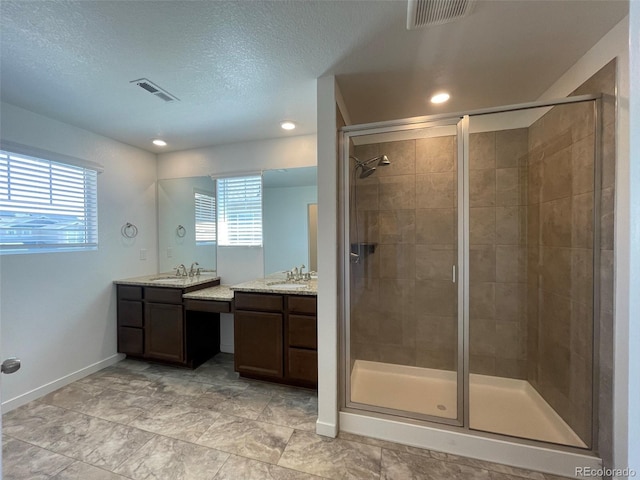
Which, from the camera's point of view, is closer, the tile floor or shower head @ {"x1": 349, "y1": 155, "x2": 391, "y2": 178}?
the tile floor

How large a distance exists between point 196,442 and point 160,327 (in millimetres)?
1376

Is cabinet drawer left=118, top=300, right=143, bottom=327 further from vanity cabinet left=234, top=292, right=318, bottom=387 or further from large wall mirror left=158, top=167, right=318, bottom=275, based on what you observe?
vanity cabinet left=234, top=292, right=318, bottom=387

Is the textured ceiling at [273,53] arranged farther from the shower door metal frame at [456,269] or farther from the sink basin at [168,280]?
the sink basin at [168,280]

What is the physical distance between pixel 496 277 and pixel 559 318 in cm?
52

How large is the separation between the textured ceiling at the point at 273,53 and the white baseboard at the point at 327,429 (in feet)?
7.99

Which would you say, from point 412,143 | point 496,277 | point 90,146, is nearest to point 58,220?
point 90,146

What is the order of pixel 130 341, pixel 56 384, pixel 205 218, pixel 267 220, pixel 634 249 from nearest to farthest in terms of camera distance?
pixel 634 249
pixel 56 384
pixel 130 341
pixel 267 220
pixel 205 218

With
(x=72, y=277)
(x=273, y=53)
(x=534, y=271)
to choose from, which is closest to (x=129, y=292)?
(x=72, y=277)

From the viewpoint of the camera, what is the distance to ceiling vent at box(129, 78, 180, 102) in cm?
188

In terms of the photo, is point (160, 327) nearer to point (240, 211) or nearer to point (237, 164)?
point (240, 211)

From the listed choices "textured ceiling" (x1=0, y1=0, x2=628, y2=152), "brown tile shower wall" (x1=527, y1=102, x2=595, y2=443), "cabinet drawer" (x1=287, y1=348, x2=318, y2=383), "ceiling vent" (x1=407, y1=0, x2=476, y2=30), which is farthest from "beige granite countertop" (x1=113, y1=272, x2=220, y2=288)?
"brown tile shower wall" (x1=527, y1=102, x2=595, y2=443)

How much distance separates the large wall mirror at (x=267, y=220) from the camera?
289 cm

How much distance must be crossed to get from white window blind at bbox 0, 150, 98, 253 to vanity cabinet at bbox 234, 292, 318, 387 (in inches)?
68.9

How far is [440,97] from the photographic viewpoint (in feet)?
7.04
